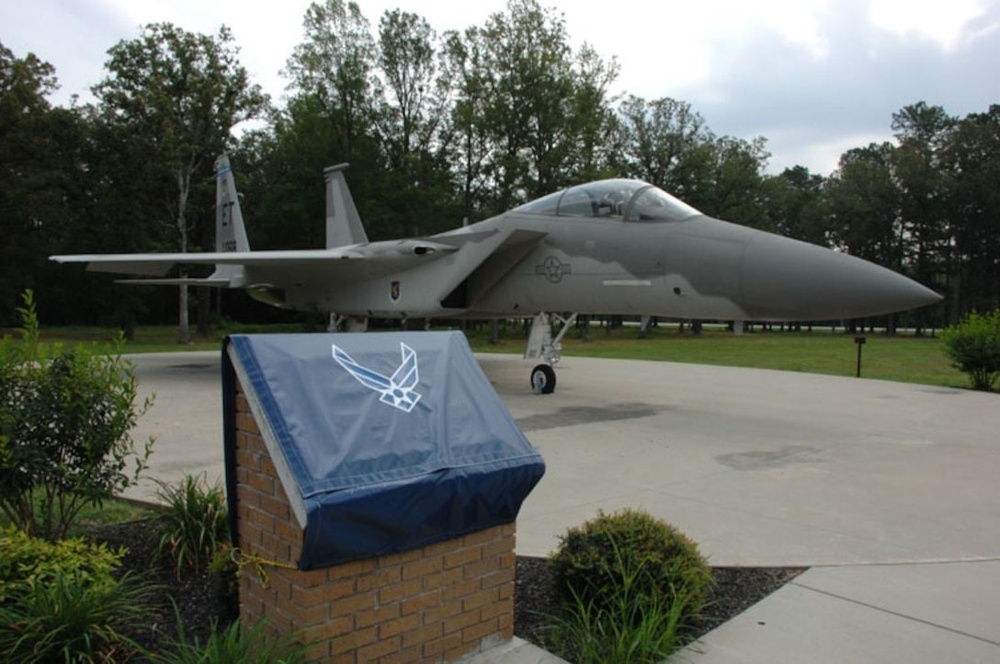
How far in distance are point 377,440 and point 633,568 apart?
4.41ft

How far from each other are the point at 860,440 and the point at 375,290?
322 inches

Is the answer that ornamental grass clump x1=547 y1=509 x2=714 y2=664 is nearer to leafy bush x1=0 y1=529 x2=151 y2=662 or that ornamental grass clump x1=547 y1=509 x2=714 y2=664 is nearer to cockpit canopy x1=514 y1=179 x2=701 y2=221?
leafy bush x1=0 y1=529 x2=151 y2=662

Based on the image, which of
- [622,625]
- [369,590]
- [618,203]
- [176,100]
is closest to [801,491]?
[622,625]

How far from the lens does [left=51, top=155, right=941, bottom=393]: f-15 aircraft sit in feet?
23.0

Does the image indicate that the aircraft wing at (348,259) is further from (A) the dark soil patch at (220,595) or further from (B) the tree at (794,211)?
(B) the tree at (794,211)

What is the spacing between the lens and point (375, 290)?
11984mm

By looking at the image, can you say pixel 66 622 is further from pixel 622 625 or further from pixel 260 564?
pixel 622 625

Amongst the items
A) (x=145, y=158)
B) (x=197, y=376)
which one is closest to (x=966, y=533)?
(x=197, y=376)

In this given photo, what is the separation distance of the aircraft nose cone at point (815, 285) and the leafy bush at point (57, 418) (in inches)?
249

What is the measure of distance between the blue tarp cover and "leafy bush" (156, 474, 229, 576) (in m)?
0.83

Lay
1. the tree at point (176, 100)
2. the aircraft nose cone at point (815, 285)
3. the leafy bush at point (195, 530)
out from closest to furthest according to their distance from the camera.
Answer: the leafy bush at point (195, 530) < the aircraft nose cone at point (815, 285) < the tree at point (176, 100)

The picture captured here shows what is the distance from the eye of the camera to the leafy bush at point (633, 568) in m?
2.87

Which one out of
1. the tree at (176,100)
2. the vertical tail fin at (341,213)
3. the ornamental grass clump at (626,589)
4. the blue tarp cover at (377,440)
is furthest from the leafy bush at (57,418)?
the tree at (176,100)

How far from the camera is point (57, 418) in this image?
3.14 meters
